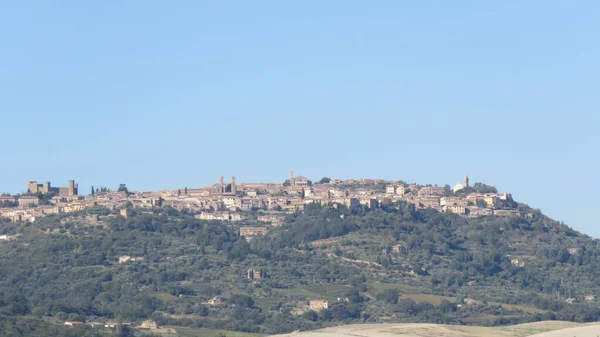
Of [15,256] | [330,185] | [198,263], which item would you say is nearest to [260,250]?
[198,263]

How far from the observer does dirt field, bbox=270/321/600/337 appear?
8238cm

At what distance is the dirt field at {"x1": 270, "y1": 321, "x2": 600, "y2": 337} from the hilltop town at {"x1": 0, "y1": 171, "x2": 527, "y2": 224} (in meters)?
51.5

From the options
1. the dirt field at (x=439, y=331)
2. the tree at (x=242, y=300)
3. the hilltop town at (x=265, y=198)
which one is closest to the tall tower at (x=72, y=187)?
the hilltop town at (x=265, y=198)

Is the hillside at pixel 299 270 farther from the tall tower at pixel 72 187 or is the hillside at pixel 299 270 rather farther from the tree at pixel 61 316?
the tall tower at pixel 72 187

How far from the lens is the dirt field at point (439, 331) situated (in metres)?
82.4

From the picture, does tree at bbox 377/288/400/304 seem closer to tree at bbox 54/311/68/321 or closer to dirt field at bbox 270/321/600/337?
dirt field at bbox 270/321/600/337

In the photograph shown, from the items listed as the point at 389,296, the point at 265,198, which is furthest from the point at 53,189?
the point at 389,296

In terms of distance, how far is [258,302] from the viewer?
4220 inches

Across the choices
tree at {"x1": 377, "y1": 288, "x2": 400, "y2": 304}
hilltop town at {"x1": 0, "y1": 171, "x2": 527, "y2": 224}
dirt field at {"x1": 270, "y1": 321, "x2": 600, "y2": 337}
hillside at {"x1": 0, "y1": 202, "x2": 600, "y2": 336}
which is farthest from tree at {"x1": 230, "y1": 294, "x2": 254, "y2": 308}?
hilltop town at {"x1": 0, "y1": 171, "x2": 527, "y2": 224}

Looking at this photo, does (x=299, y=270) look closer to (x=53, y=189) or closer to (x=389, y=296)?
(x=389, y=296)

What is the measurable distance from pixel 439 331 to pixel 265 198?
69715 mm

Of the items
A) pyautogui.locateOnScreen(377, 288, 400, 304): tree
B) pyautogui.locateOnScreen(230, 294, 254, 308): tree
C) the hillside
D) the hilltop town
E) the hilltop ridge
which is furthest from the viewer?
the hilltop town

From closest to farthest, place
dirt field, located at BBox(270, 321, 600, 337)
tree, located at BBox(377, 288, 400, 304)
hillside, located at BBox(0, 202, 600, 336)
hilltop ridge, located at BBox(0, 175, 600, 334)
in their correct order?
dirt field, located at BBox(270, 321, 600, 337), hillside, located at BBox(0, 202, 600, 336), hilltop ridge, located at BBox(0, 175, 600, 334), tree, located at BBox(377, 288, 400, 304)

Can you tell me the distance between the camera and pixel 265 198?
151875mm
